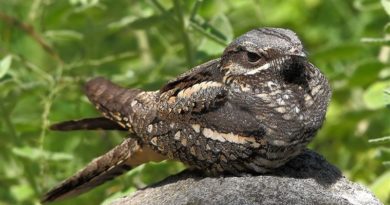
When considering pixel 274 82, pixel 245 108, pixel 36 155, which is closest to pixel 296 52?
pixel 274 82

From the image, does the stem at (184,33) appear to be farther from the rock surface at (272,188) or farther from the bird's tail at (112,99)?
the rock surface at (272,188)

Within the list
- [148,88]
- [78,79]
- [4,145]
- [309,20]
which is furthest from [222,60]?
[309,20]

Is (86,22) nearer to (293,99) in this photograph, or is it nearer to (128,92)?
(128,92)

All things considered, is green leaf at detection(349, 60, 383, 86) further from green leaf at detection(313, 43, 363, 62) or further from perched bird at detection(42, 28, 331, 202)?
perched bird at detection(42, 28, 331, 202)

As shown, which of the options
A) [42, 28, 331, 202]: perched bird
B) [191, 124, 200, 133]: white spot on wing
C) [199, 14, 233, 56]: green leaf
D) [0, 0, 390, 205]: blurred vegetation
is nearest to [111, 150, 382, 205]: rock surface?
[42, 28, 331, 202]: perched bird

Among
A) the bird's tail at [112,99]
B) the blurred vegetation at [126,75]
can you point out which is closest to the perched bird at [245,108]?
the bird's tail at [112,99]
